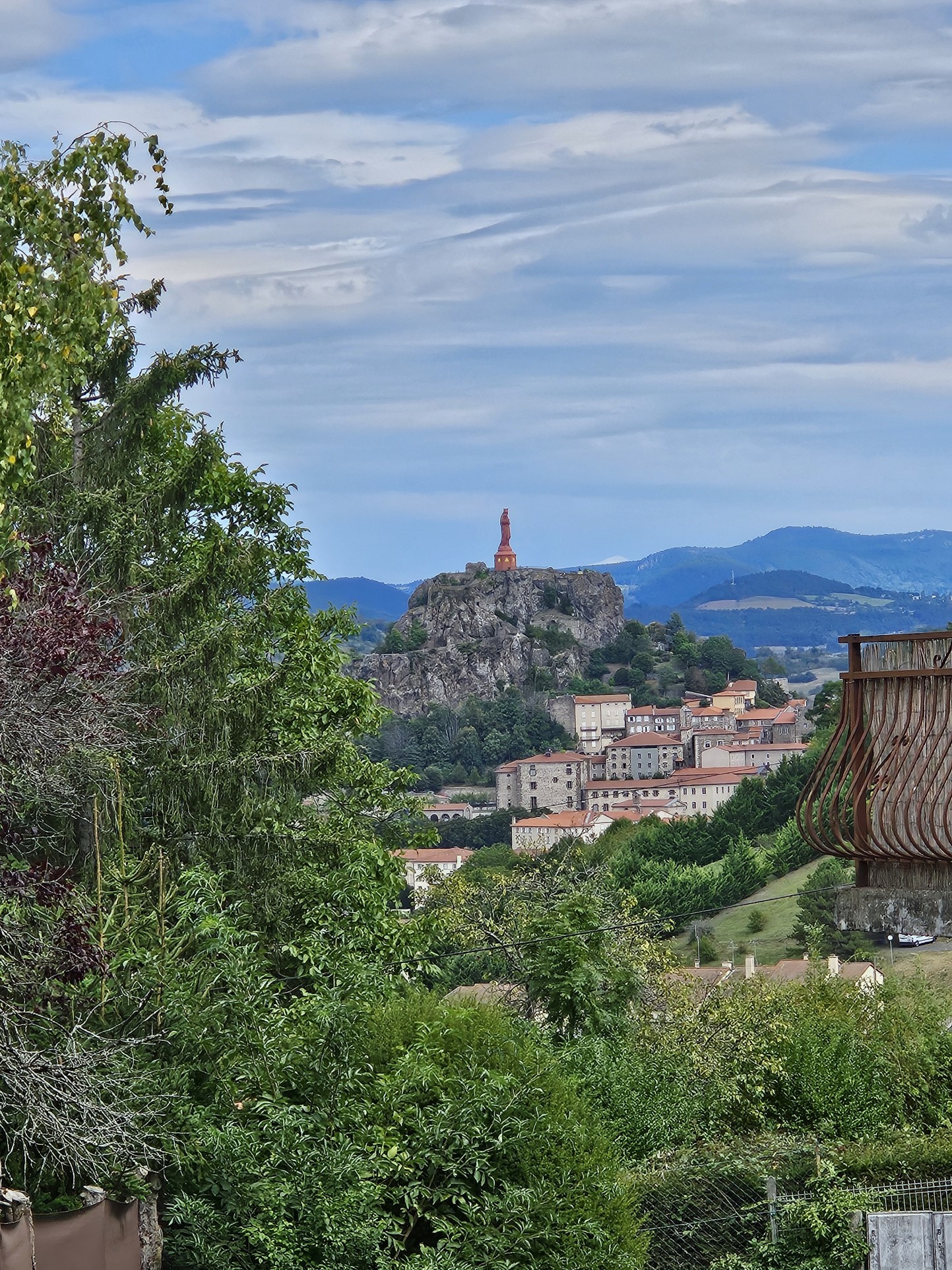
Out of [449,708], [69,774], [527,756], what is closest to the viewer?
[69,774]

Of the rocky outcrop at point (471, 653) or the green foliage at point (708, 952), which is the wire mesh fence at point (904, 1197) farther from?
the rocky outcrop at point (471, 653)

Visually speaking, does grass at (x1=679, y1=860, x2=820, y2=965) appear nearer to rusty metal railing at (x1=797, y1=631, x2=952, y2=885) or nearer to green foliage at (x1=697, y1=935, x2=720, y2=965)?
green foliage at (x1=697, y1=935, x2=720, y2=965)

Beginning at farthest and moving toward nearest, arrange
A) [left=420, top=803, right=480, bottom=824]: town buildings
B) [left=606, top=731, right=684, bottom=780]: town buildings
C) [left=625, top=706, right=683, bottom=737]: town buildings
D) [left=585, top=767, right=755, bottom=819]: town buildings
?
[left=625, top=706, right=683, bottom=737]: town buildings
[left=606, top=731, right=684, bottom=780]: town buildings
[left=420, top=803, right=480, bottom=824]: town buildings
[left=585, top=767, right=755, bottom=819]: town buildings

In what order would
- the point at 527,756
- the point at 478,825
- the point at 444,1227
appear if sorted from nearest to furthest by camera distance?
the point at 444,1227, the point at 478,825, the point at 527,756

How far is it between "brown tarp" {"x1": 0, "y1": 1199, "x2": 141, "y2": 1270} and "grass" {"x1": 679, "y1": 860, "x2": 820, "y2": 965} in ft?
139

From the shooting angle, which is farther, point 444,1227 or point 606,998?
point 606,998

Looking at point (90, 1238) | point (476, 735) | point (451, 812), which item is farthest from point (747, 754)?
point (90, 1238)

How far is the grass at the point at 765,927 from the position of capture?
5122cm

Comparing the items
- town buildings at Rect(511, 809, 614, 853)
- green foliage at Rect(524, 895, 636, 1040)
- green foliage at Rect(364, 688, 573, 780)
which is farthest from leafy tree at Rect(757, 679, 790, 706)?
green foliage at Rect(524, 895, 636, 1040)

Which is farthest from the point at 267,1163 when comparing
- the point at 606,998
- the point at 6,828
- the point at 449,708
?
the point at 449,708

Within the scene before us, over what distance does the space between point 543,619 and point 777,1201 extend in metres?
190

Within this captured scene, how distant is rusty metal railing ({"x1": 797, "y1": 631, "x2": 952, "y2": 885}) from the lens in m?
5.31

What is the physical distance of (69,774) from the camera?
8797 millimetres

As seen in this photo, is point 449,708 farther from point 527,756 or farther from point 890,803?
point 890,803
